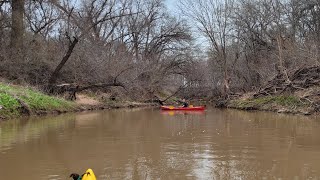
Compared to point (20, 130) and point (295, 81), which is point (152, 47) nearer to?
point (295, 81)

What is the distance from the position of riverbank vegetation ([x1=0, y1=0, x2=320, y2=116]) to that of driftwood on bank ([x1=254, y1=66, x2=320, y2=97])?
72 mm

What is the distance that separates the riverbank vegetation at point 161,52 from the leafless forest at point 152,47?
0.29 ft

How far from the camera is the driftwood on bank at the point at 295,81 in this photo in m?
26.3

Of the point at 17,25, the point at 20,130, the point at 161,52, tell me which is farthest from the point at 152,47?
the point at 20,130

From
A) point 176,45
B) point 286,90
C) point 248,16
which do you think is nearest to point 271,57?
point 248,16

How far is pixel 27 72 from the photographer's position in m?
29.6

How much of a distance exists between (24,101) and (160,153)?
13.0m

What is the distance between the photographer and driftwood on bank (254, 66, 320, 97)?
2628 cm

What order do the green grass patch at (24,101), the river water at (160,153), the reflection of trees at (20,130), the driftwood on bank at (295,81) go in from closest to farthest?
the river water at (160,153) → the reflection of trees at (20,130) → the green grass patch at (24,101) → the driftwood on bank at (295,81)

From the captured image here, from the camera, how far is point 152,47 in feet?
166

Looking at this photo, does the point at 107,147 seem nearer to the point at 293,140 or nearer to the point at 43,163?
the point at 43,163

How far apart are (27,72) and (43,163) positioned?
2214 cm

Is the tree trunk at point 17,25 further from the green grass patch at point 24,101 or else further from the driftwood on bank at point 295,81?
the driftwood on bank at point 295,81

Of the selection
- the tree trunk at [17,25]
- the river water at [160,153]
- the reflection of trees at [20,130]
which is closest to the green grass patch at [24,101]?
the reflection of trees at [20,130]
